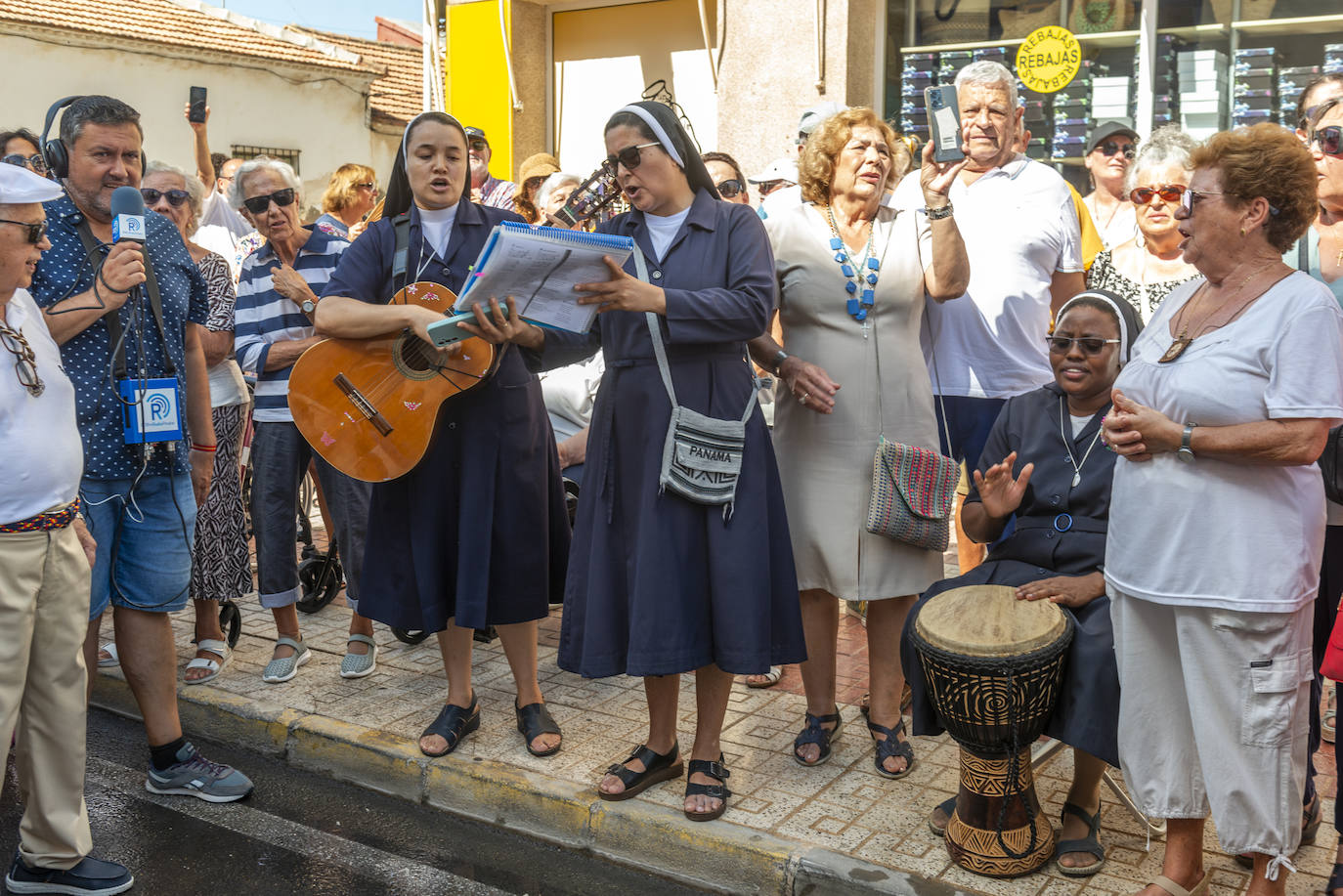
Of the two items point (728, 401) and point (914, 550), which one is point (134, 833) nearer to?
point (728, 401)

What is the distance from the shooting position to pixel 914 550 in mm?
4719

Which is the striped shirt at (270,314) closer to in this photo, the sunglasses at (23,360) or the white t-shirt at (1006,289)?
the sunglasses at (23,360)

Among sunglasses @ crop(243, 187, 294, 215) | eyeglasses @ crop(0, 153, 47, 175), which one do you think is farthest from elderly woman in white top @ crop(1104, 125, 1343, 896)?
eyeglasses @ crop(0, 153, 47, 175)

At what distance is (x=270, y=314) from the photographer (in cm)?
597

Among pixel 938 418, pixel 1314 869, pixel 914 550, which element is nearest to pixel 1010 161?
pixel 938 418

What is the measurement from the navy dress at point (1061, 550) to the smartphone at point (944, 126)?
90 cm

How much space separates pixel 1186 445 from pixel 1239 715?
0.75 m

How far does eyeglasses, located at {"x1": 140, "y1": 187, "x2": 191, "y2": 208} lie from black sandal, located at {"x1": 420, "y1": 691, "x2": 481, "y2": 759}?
315 centimetres

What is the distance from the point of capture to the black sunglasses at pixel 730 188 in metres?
7.84

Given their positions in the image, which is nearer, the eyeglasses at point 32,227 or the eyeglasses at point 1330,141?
the eyeglasses at point 32,227

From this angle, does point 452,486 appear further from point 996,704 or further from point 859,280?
point 996,704

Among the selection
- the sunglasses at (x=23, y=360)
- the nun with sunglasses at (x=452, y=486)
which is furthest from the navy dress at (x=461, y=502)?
the sunglasses at (x=23, y=360)

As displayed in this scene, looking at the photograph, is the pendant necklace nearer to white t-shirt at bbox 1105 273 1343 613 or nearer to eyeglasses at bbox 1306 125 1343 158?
white t-shirt at bbox 1105 273 1343 613

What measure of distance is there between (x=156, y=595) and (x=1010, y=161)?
3.92 m
